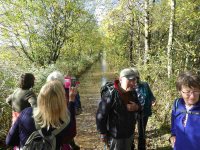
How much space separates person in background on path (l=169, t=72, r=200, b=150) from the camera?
3498mm

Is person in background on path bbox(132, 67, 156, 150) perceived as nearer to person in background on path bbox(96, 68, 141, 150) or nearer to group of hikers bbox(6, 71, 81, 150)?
person in background on path bbox(96, 68, 141, 150)

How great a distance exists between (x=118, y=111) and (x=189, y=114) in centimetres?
157

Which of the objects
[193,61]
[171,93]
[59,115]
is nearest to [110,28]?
[193,61]

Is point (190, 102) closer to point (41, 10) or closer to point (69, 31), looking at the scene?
point (41, 10)

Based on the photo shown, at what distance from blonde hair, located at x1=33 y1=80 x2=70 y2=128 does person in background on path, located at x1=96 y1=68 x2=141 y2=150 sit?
133 centimetres

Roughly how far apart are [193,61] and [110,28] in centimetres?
936

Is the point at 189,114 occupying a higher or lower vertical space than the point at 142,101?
higher

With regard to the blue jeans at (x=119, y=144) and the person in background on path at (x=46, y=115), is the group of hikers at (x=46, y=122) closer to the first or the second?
the person in background on path at (x=46, y=115)

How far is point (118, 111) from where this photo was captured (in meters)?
4.92

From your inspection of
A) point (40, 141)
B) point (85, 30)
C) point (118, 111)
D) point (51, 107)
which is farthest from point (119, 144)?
point (85, 30)

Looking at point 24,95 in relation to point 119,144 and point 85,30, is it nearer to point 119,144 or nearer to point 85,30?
point 119,144

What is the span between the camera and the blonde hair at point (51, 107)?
3543 millimetres

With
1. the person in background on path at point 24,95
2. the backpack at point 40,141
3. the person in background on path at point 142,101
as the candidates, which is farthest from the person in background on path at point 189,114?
the person in background on path at point 142,101

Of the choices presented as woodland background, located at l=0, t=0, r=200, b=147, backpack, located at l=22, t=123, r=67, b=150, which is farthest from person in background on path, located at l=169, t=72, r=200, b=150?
woodland background, located at l=0, t=0, r=200, b=147
